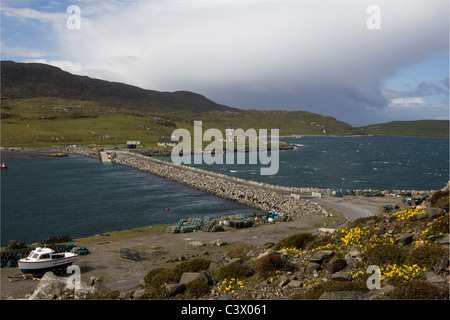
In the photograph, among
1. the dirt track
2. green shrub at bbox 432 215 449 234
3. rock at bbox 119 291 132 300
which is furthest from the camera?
the dirt track

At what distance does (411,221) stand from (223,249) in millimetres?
18817

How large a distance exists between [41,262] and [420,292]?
1157 inches

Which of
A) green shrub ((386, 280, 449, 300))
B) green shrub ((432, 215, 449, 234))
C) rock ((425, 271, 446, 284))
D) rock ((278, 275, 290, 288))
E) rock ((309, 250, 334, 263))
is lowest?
rock ((278, 275, 290, 288))

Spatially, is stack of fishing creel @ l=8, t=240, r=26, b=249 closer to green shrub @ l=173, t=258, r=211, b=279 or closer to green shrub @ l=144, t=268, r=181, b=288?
green shrub @ l=144, t=268, r=181, b=288

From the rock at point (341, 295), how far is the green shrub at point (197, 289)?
6641 mm

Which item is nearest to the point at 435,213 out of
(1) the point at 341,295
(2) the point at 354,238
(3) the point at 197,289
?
(2) the point at 354,238

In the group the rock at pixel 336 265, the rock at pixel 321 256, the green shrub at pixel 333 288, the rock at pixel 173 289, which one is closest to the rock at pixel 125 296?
the rock at pixel 173 289

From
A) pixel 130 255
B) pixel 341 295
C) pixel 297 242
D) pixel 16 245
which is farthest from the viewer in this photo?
pixel 16 245

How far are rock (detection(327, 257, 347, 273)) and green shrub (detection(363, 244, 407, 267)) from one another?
1.39 meters

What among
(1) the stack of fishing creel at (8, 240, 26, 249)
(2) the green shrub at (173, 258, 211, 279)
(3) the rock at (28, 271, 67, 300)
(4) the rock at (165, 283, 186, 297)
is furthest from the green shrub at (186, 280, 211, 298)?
(1) the stack of fishing creel at (8, 240, 26, 249)

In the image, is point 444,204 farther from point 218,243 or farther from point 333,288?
point 218,243

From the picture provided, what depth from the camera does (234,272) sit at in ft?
66.8

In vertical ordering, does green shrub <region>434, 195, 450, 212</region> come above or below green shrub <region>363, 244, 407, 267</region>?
above

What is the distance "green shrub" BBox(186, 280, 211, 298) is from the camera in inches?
697
